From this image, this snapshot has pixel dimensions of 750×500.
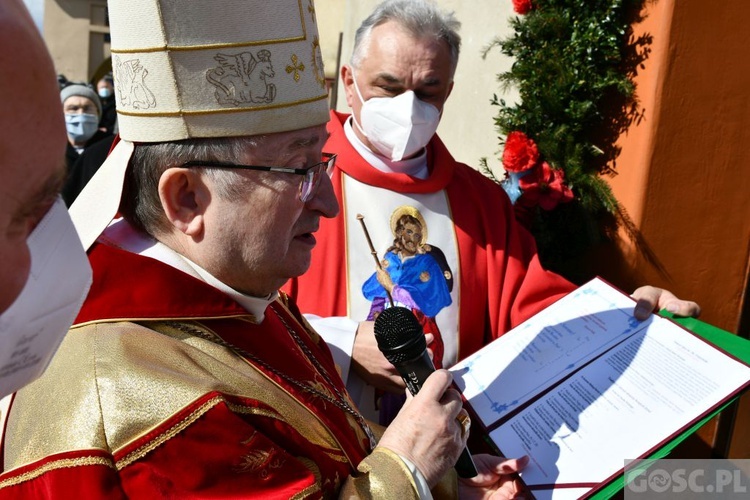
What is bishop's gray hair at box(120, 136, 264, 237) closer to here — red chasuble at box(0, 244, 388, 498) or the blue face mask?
red chasuble at box(0, 244, 388, 498)

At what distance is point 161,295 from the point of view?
5.36 feet

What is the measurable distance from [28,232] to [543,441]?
1603mm

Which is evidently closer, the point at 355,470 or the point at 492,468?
the point at 355,470

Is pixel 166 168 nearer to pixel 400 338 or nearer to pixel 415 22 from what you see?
pixel 400 338

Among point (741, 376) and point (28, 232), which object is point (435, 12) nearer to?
point (741, 376)

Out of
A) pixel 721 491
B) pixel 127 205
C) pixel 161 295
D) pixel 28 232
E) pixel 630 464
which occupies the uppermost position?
pixel 28 232

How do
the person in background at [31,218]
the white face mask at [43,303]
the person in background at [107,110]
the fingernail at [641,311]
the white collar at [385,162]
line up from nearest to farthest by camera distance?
the person in background at [31,218] → the white face mask at [43,303] → the fingernail at [641,311] → the white collar at [385,162] → the person in background at [107,110]

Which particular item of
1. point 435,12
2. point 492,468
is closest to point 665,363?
point 492,468

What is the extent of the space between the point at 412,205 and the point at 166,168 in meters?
1.67

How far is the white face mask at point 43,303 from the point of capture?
92 centimetres

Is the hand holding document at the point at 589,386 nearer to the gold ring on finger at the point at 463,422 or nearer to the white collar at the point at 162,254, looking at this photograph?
the gold ring on finger at the point at 463,422

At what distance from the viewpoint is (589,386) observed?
7.36 ft

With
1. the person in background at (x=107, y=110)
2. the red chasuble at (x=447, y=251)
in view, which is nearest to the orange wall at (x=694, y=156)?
the red chasuble at (x=447, y=251)

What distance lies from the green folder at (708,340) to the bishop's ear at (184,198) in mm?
1191
